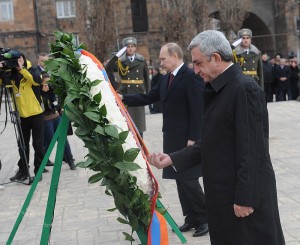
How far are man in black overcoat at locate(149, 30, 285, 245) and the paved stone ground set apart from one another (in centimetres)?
197

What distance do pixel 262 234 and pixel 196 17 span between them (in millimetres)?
29444

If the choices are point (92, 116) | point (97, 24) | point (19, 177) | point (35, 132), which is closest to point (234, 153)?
point (92, 116)

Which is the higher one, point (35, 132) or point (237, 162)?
point (237, 162)

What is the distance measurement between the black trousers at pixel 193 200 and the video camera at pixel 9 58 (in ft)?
9.82

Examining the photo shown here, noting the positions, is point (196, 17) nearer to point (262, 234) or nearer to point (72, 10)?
Answer: point (72, 10)

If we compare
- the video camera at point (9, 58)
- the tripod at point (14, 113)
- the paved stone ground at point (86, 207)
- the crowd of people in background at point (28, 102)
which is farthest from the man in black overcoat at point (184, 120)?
the tripod at point (14, 113)

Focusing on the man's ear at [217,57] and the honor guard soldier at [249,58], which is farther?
the honor guard soldier at [249,58]

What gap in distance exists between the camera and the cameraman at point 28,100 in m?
8.21

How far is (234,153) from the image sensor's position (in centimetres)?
329

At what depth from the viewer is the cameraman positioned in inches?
323

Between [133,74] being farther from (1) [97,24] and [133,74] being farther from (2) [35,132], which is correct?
(1) [97,24]

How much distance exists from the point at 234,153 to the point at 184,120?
2215 millimetres

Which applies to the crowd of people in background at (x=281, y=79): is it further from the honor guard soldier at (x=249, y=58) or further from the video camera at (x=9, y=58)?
the video camera at (x=9, y=58)

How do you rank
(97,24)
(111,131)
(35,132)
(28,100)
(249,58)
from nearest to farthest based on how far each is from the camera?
1. (111,131)
2. (28,100)
3. (35,132)
4. (249,58)
5. (97,24)
